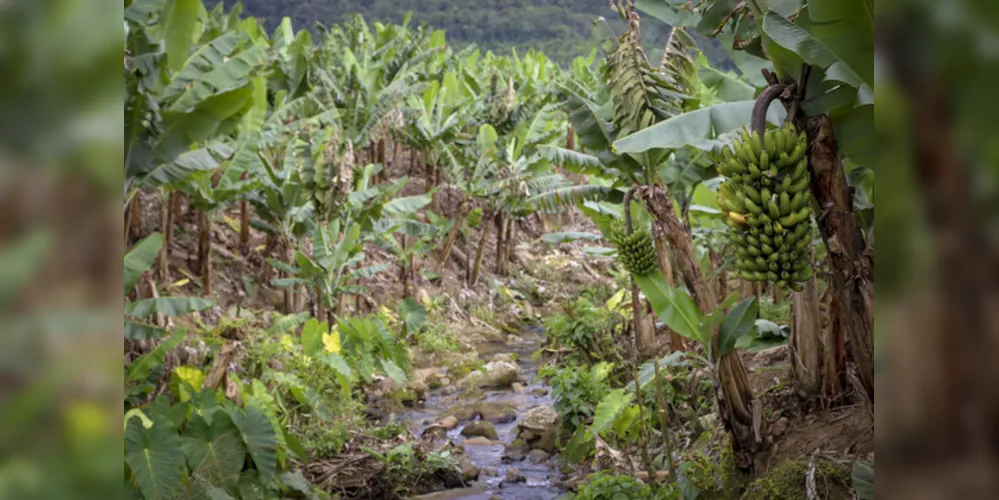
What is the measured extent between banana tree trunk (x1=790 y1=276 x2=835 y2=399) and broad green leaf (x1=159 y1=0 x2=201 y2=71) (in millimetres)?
4372

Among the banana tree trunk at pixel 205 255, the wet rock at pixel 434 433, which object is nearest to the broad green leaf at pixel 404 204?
the banana tree trunk at pixel 205 255

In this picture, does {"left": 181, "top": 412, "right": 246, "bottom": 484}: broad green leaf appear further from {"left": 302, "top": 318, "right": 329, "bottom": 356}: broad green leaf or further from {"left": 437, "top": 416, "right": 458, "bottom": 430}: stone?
{"left": 437, "top": 416, "right": 458, "bottom": 430}: stone

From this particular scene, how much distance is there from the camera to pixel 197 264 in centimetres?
870

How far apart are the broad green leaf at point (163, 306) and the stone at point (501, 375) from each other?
12.3ft

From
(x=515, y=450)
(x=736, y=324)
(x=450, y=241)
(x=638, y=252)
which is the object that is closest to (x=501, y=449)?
(x=515, y=450)

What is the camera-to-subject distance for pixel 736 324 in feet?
10.5

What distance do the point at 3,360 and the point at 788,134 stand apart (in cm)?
215

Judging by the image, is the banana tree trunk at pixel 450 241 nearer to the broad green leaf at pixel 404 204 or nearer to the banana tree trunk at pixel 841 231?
the broad green leaf at pixel 404 204

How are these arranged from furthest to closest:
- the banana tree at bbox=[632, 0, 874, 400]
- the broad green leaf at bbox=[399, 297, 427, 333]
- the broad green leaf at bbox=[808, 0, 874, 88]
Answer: the broad green leaf at bbox=[399, 297, 427, 333], the banana tree at bbox=[632, 0, 874, 400], the broad green leaf at bbox=[808, 0, 874, 88]

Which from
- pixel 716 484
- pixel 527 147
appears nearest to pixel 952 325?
pixel 716 484

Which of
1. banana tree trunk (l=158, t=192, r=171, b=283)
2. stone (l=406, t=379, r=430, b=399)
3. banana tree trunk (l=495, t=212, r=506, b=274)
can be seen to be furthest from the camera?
banana tree trunk (l=495, t=212, r=506, b=274)

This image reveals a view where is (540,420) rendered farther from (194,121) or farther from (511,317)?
(511,317)

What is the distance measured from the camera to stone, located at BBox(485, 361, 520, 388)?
8055 mm

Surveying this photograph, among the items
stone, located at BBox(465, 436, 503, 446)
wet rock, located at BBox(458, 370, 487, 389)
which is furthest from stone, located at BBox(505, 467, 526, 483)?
wet rock, located at BBox(458, 370, 487, 389)
